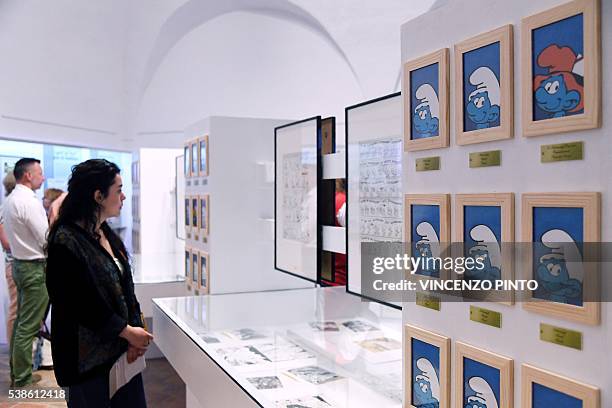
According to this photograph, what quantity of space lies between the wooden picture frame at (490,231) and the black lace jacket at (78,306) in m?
1.59

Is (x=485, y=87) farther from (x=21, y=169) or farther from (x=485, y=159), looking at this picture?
(x=21, y=169)

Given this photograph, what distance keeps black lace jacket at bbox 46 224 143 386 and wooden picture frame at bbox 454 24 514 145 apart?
5.44 ft

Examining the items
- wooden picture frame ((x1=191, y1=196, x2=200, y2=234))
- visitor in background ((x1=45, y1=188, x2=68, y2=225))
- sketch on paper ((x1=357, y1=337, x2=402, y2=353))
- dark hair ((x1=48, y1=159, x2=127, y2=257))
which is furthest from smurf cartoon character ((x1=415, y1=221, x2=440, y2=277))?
visitor in background ((x1=45, y1=188, x2=68, y2=225))

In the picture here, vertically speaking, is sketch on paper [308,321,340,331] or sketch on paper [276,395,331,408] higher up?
sketch on paper [276,395,331,408]

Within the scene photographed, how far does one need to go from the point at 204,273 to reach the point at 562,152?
130 inches

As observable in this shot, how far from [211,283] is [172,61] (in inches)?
191

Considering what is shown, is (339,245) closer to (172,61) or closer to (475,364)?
(475,364)

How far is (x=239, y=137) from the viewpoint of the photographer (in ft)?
13.6

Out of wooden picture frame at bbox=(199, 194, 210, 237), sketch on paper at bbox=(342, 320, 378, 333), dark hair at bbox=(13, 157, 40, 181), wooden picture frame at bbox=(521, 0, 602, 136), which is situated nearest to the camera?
wooden picture frame at bbox=(521, 0, 602, 136)

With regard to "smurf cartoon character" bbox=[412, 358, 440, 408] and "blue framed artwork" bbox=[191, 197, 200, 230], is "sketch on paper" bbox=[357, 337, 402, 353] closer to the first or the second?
"smurf cartoon character" bbox=[412, 358, 440, 408]

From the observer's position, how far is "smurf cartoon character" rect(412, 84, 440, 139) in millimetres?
1669

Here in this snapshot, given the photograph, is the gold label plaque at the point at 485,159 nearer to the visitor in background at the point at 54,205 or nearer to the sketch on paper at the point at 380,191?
the sketch on paper at the point at 380,191

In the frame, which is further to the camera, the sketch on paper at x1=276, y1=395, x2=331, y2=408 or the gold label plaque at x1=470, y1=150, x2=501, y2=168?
the sketch on paper at x1=276, y1=395, x2=331, y2=408

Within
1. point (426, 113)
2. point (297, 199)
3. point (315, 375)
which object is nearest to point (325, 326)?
point (297, 199)
